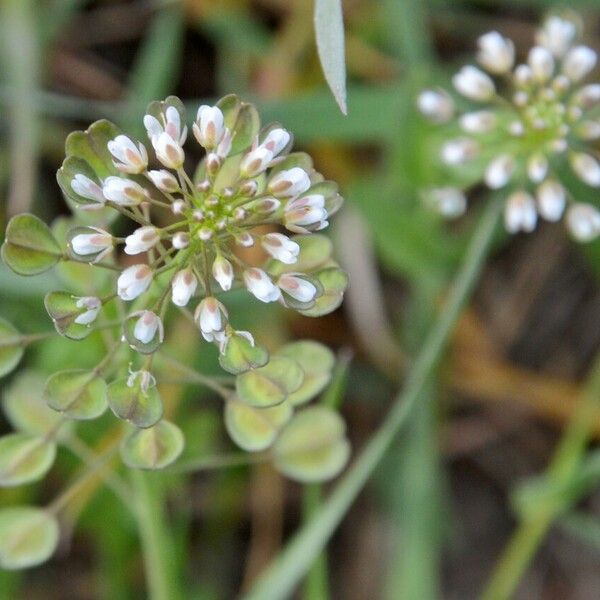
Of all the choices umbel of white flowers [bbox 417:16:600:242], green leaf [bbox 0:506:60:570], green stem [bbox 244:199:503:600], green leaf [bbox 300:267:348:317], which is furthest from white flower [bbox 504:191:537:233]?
green leaf [bbox 0:506:60:570]

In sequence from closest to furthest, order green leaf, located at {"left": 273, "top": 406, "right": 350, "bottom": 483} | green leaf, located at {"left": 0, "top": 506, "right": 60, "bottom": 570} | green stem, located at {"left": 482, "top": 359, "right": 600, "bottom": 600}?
1. green leaf, located at {"left": 0, "top": 506, "right": 60, "bottom": 570}
2. green leaf, located at {"left": 273, "top": 406, "right": 350, "bottom": 483}
3. green stem, located at {"left": 482, "top": 359, "right": 600, "bottom": 600}

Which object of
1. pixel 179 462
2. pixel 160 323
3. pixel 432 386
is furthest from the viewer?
pixel 432 386

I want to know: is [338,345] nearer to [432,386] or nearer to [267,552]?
[432,386]

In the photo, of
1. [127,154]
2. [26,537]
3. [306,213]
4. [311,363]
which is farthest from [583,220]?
[26,537]

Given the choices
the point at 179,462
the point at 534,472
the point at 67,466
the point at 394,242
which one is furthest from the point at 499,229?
the point at 67,466

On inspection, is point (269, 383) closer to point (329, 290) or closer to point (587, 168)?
point (329, 290)

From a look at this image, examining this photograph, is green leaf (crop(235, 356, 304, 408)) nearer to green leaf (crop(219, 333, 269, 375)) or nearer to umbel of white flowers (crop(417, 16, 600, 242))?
green leaf (crop(219, 333, 269, 375))
